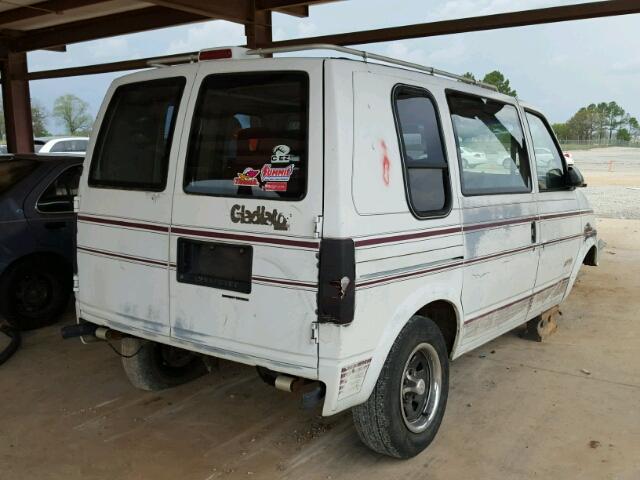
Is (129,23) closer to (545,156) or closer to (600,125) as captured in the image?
(545,156)

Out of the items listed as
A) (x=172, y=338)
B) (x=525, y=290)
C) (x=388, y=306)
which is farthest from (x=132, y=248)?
(x=525, y=290)

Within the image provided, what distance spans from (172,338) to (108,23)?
9524mm

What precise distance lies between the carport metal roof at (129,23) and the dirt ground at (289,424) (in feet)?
14.6

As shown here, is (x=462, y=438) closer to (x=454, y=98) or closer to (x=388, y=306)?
(x=388, y=306)

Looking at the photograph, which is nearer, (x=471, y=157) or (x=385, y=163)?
(x=385, y=163)

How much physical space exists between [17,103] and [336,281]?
1359 centimetres

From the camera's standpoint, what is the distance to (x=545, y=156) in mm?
4594

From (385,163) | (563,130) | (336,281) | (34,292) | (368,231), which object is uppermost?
(563,130)

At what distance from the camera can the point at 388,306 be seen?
2.86 m

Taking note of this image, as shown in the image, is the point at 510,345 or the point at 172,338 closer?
the point at 172,338

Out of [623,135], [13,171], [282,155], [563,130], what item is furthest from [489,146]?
[623,135]

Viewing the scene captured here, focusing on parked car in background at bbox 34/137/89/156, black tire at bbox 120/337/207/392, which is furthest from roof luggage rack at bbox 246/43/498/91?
parked car in background at bbox 34/137/89/156

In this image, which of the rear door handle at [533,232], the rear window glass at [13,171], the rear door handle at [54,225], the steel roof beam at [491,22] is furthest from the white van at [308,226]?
the steel roof beam at [491,22]

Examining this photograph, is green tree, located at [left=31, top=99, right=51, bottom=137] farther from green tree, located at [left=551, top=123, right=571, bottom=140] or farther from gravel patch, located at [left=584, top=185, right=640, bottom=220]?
green tree, located at [left=551, top=123, right=571, bottom=140]
